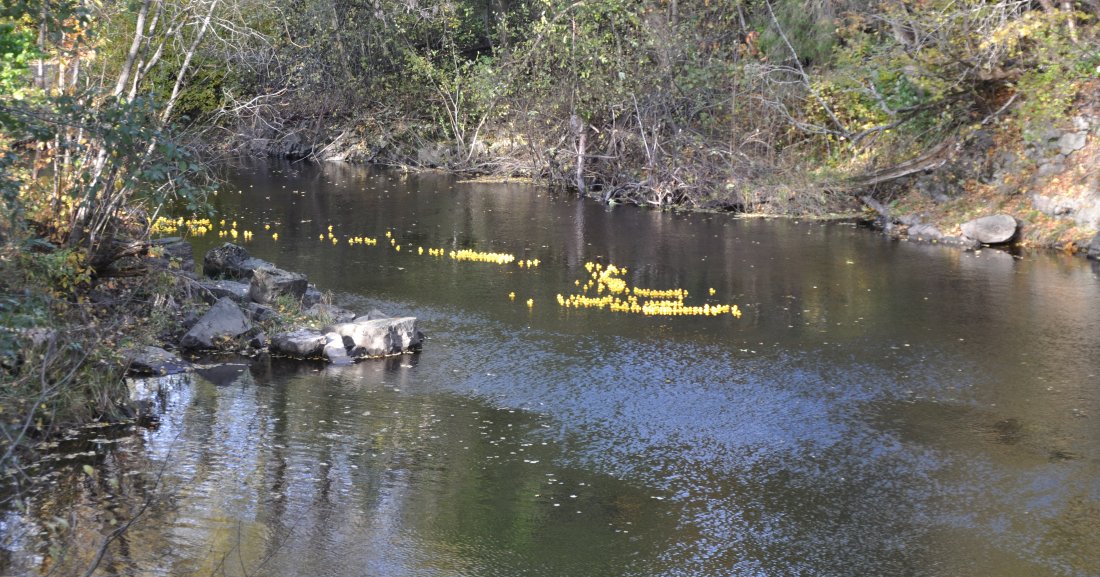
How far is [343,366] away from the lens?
10352 millimetres

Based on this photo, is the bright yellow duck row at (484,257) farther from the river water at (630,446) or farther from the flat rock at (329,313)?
the flat rock at (329,313)

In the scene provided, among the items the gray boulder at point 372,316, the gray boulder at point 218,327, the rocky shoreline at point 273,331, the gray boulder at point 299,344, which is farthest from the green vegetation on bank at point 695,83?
the gray boulder at point 299,344

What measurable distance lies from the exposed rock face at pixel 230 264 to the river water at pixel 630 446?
1.15 metres

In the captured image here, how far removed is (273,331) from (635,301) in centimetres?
455

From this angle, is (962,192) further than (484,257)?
Yes

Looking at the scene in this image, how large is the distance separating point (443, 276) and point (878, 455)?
770cm

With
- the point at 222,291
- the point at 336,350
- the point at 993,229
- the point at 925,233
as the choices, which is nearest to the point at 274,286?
the point at 222,291

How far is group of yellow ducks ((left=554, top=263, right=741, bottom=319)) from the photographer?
12828 millimetres

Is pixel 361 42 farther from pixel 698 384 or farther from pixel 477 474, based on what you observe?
pixel 477 474

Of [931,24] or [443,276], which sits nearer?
[443,276]

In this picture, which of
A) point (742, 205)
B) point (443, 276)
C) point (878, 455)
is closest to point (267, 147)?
point (742, 205)

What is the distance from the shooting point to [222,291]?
11.4 metres

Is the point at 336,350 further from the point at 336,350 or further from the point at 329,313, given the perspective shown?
the point at 329,313

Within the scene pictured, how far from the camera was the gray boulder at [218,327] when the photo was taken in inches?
416
